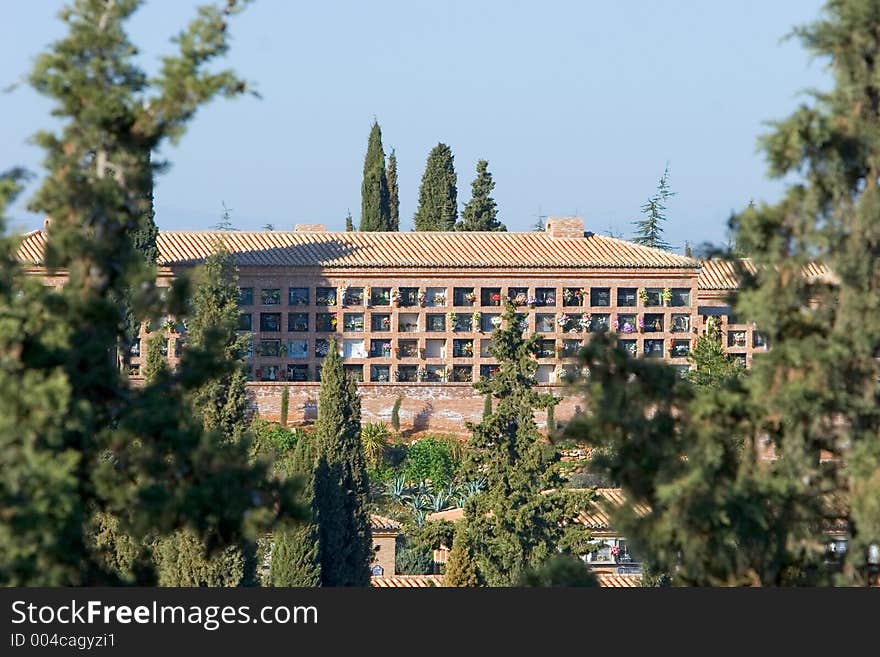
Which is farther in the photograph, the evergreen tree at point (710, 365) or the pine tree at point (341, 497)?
the evergreen tree at point (710, 365)

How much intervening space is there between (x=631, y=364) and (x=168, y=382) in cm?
423

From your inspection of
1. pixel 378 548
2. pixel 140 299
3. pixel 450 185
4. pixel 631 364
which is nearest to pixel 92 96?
pixel 140 299

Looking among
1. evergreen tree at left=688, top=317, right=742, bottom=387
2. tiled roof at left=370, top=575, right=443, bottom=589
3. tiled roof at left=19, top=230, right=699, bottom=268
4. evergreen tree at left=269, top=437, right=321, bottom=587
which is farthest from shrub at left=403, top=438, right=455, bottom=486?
evergreen tree at left=269, top=437, right=321, bottom=587

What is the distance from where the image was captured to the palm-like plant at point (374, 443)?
7238 centimetres

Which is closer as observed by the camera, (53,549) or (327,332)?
(53,549)

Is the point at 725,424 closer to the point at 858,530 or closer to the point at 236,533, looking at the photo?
Answer: the point at 858,530

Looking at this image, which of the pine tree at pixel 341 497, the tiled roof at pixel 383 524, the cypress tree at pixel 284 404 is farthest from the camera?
the cypress tree at pixel 284 404

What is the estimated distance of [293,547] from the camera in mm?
50156

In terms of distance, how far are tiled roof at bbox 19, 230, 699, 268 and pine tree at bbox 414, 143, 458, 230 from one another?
14977mm

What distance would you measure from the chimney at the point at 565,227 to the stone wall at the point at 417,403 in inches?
326

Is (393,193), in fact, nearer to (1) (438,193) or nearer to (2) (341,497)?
(1) (438,193)

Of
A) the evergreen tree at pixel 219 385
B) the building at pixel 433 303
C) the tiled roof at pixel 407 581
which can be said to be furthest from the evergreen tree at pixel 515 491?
the building at pixel 433 303

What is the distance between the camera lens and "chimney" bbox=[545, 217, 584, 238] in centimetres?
8469

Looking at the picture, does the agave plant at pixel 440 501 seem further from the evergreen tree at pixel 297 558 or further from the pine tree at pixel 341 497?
the evergreen tree at pixel 297 558
